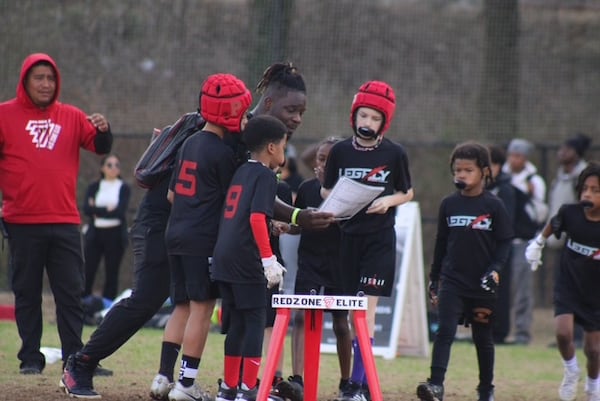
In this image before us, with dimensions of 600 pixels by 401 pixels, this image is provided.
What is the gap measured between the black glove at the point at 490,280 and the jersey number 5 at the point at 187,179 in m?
2.24

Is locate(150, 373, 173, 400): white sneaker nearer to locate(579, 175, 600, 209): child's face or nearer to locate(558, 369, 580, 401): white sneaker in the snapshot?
locate(558, 369, 580, 401): white sneaker

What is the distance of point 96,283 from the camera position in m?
15.1

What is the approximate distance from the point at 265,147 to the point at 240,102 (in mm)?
405

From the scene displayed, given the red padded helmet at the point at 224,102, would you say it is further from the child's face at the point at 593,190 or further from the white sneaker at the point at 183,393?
the child's face at the point at 593,190

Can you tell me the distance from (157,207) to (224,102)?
3.19ft

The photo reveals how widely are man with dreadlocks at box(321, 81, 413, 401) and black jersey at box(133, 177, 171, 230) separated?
1.14 meters

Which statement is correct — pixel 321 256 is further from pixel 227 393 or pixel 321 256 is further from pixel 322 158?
pixel 227 393

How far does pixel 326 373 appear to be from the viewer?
939 centimetres

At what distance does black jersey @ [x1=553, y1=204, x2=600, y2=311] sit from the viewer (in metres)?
8.32

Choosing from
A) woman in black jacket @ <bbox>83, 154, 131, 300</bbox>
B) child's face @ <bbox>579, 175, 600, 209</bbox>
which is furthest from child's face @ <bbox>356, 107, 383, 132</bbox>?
woman in black jacket @ <bbox>83, 154, 131, 300</bbox>

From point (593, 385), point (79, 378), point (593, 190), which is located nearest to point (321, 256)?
point (79, 378)

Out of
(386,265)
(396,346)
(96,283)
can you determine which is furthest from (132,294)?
(96,283)

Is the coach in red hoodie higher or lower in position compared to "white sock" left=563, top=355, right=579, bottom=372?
higher

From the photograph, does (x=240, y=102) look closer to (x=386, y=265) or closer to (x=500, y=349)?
(x=386, y=265)
